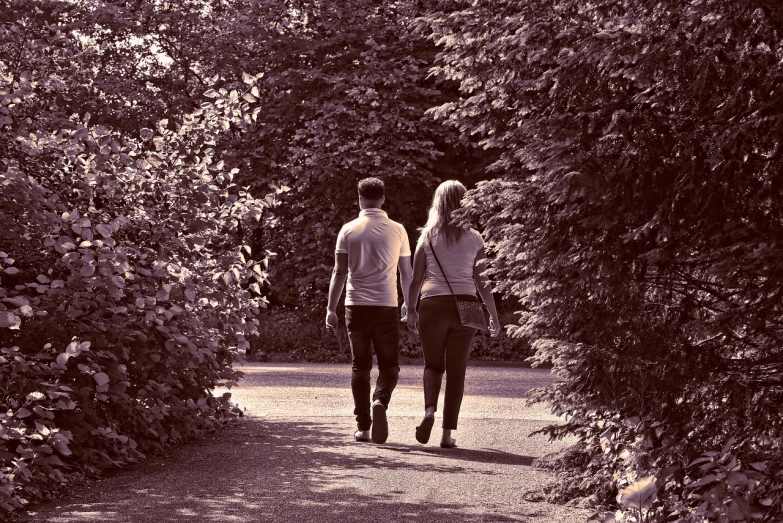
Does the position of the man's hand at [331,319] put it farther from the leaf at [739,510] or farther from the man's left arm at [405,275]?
the leaf at [739,510]

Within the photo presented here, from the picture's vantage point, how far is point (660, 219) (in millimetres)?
4863

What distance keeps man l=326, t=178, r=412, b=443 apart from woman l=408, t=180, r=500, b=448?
0.23m

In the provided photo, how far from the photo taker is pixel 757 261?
15.2ft

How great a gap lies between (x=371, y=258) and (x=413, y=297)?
17.5 inches

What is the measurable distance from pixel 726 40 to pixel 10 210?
492cm

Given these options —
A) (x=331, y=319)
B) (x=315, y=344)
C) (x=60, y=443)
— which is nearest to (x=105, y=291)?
(x=60, y=443)

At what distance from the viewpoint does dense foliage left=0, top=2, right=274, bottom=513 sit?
6691mm

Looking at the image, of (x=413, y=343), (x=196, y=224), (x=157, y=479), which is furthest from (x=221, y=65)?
(x=157, y=479)

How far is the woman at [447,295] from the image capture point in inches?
331

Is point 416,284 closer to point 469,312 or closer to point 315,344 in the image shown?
point 469,312

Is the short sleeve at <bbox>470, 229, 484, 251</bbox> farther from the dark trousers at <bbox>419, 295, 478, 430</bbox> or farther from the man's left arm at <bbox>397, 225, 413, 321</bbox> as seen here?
the man's left arm at <bbox>397, 225, 413, 321</bbox>

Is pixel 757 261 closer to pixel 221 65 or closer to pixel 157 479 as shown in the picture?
pixel 157 479

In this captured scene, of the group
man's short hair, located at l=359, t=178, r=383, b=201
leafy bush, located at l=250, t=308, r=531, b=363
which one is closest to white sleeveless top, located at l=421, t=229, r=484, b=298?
man's short hair, located at l=359, t=178, r=383, b=201

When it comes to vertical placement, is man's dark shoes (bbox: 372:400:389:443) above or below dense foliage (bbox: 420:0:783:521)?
below
